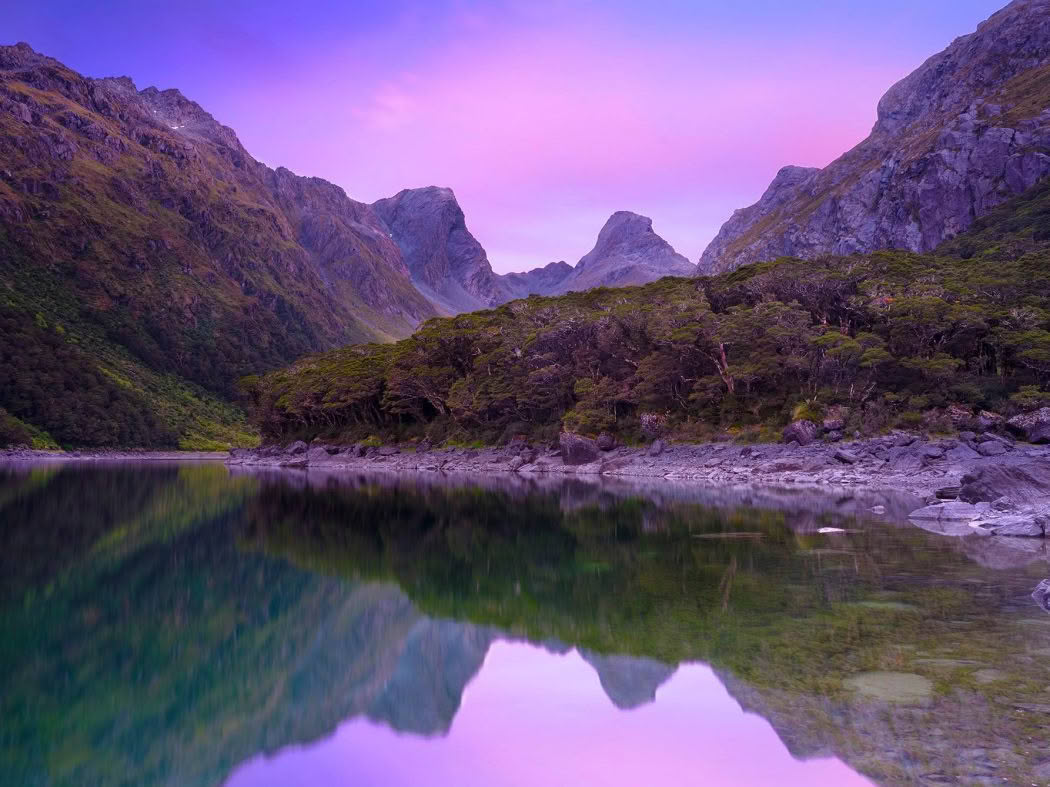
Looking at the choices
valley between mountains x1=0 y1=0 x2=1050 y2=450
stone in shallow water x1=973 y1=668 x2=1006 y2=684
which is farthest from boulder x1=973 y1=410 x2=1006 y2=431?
stone in shallow water x1=973 y1=668 x2=1006 y2=684

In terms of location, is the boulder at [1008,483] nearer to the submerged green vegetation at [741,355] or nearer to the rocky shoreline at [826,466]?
the rocky shoreline at [826,466]

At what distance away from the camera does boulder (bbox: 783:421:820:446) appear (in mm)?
46938

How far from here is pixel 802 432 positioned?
47125 mm

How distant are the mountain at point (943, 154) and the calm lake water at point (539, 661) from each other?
82.7 metres

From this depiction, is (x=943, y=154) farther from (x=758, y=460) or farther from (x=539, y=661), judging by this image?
(x=539, y=661)

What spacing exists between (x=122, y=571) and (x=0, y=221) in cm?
16421

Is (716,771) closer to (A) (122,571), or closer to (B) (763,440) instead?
(A) (122,571)

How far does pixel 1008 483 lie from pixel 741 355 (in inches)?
1217

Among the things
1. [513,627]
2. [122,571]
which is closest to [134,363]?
[122,571]

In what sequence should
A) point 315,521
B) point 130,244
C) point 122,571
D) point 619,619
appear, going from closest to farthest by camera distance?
point 619,619, point 122,571, point 315,521, point 130,244

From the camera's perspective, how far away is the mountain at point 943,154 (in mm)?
110125

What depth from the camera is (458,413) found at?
72375 millimetres

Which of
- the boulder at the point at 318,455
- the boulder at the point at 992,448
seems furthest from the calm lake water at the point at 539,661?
the boulder at the point at 318,455

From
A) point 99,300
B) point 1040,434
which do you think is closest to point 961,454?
point 1040,434
